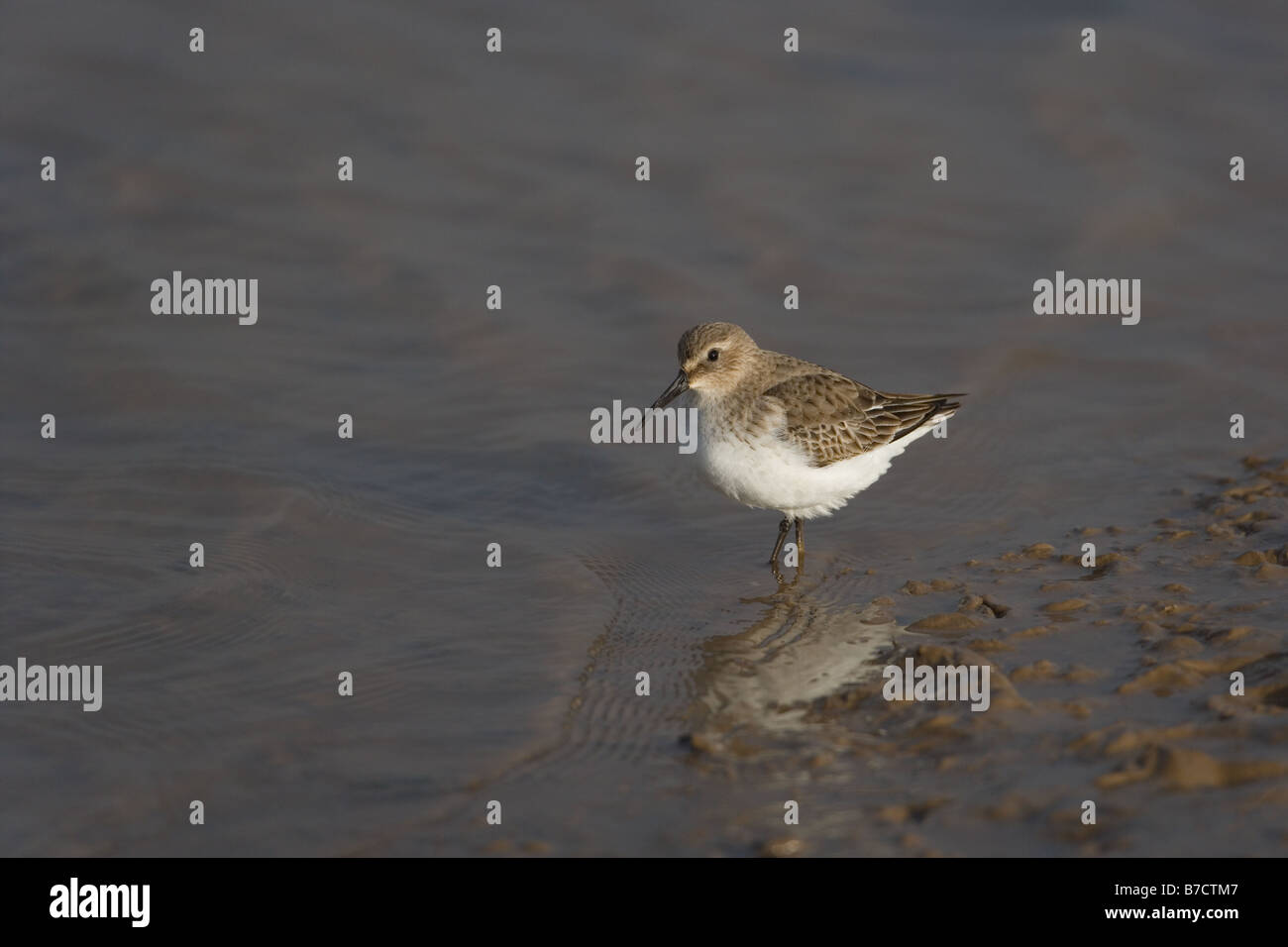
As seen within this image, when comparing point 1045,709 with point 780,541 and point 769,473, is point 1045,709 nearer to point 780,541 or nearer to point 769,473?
point 769,473

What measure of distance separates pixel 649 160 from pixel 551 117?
1168 mm

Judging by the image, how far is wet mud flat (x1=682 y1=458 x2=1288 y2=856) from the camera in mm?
6109

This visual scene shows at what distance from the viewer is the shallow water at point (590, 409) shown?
22.3ft

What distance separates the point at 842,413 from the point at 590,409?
2657 millimetres

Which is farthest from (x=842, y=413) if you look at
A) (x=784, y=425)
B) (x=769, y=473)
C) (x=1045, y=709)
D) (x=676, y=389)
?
(x=1045, y=709)

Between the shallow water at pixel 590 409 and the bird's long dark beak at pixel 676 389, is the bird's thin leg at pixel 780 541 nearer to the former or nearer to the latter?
the shallow water at pixel 590 409

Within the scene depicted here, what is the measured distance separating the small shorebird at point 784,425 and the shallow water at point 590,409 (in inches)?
22.8

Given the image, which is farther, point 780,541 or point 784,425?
point 780,541

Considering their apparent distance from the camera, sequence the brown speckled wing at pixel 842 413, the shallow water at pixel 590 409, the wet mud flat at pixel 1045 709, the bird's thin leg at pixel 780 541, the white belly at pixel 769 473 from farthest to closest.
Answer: the bird's thin leg at pixel 780 541, the brown speckled wing at pixel 842 413, the white belly at pixel 769 473, the shallow water at pixel 590 409, the wet mud flat at pixel 1045 709

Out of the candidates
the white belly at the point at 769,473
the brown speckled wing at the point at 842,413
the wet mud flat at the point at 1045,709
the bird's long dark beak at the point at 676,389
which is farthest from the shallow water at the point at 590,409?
the bird's long dark beak at the point at 676,389

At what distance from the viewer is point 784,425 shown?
31.1 ft

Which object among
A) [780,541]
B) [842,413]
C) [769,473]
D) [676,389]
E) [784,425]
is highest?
[676,389]

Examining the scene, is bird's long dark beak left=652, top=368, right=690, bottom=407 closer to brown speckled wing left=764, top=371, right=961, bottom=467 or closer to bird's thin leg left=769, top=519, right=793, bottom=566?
brown speckled wing left=764, top=371, right=961, bottom=467

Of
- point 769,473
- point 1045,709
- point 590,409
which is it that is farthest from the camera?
point 590,409
